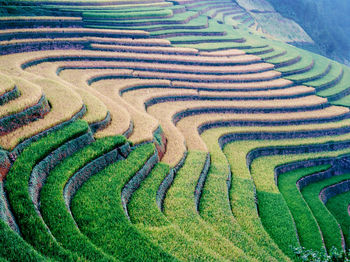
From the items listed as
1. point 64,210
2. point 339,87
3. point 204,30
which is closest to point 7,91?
point 64,210

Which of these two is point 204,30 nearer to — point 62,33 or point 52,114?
point 62,33

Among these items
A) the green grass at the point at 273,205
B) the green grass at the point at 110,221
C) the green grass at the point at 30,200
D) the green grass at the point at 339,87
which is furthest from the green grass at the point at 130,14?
the green grass at the point at 110,221

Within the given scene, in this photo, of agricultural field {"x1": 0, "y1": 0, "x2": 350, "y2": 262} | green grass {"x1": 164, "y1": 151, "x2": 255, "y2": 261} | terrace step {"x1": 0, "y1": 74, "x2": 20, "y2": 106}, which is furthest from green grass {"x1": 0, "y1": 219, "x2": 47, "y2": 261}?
terrace step {"x1": 0, "y1": 74, "x2": 20, "y2": 106}

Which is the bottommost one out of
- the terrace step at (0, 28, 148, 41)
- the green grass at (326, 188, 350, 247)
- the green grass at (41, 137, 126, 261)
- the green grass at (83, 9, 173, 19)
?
the green grass at (326, 188, 350, 247)

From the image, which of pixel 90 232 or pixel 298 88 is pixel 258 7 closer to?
pixel 298 88

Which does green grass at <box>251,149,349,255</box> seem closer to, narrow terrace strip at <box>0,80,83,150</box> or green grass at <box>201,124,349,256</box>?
green grass at <box>201,124,349,256</box>

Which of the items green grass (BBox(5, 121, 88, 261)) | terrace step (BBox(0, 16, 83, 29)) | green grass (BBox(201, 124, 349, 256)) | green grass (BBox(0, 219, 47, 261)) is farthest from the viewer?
terrace step (BBox(0, 16, 83, 29))

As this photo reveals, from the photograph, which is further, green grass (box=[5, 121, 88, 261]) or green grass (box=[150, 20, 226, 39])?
green grass (box=[150, 20, 226, 39])

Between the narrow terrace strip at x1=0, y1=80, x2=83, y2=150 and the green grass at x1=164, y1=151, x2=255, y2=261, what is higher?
the narrow terrace strip at x1=0, y1=80, x2=83, y2=150
